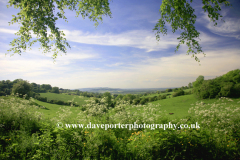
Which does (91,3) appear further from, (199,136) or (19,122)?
(199,136)

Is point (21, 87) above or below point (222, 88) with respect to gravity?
below

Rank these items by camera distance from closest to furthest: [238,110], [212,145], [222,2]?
1. [212,145]
2. [222,2]
3. [238,110]

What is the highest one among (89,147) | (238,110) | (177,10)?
(177,10)

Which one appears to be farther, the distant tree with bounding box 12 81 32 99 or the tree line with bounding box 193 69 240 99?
the distant tree with bounding box 12 81 32 99

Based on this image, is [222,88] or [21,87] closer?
[222,88]

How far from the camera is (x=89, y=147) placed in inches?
125

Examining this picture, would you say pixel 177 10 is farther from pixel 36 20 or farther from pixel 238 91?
pixel 238 91

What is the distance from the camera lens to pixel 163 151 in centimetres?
317

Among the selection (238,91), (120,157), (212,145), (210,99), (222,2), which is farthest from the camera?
(210,99)

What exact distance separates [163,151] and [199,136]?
1355 millimetres

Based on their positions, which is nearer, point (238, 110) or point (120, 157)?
point (120, 157)

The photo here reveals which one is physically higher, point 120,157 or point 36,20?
point 36,20

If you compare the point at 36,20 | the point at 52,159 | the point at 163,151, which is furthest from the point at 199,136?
the point at 36,20

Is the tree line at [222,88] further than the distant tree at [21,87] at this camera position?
No
